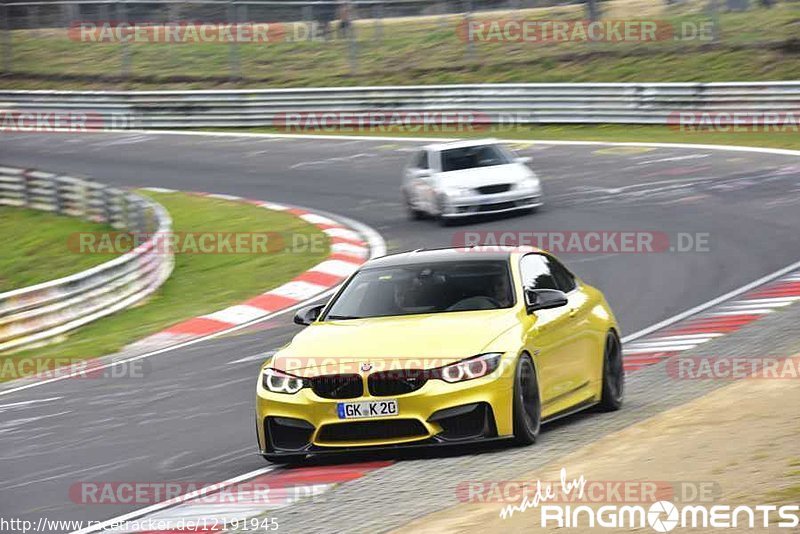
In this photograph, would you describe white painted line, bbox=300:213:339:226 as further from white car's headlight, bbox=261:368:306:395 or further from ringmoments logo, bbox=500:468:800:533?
ringmoments logo, bbox=500:468:800:533

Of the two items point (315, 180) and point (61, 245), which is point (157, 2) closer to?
point (315, 180)

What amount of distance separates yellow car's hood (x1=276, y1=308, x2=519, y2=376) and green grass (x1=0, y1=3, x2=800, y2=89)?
79.8 ft

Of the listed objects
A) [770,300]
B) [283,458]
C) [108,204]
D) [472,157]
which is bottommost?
[108,204]

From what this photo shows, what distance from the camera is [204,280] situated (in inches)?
835

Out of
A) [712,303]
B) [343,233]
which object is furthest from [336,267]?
[712,303]

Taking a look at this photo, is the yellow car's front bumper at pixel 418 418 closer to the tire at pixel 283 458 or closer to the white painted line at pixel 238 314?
the tire at pixel 283 458

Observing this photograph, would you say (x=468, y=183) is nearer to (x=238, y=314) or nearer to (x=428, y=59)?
(x=238, y=314)

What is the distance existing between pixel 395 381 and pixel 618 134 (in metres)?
24.1

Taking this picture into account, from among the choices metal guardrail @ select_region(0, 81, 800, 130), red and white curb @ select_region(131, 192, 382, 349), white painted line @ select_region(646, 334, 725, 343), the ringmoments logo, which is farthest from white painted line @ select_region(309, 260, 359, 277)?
metal guardrail @ select_region(0, 81, 800, 130)

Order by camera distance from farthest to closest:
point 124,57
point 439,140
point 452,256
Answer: point 124,57 < point 439,140 < point 452,256

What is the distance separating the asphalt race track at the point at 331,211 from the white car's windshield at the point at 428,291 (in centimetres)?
99

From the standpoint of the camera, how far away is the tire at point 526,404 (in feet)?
30.8

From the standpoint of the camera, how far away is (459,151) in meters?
25.1

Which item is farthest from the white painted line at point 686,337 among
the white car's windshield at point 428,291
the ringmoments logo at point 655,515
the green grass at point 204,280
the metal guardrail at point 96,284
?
the metal guardrail at point 96,284
